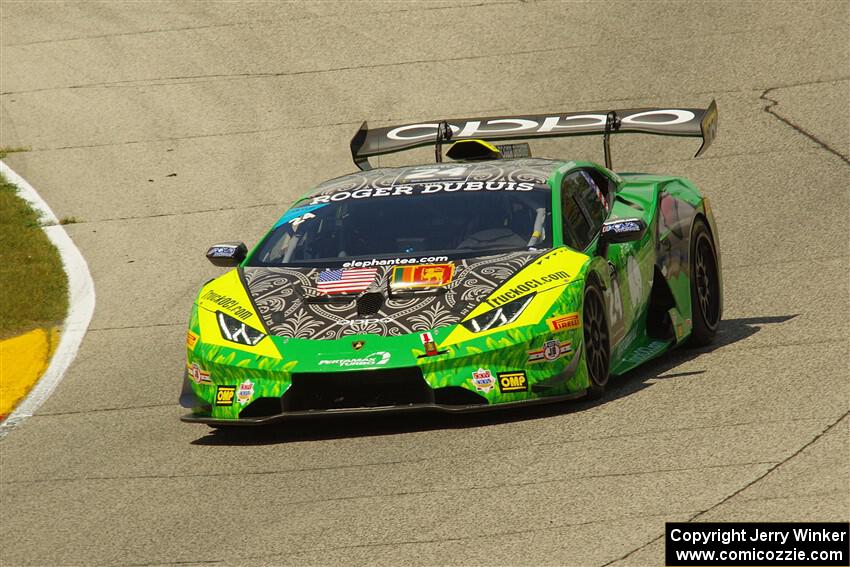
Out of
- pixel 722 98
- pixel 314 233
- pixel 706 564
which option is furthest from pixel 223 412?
pixel 722 98

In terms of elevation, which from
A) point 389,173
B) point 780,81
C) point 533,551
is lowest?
point 533,551

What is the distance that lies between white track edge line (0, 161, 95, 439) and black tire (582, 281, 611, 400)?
3537mm

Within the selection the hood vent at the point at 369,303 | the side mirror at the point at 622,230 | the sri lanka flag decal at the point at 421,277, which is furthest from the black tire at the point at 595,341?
the hood vent at the point at 369,303

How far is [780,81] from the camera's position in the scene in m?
17.3

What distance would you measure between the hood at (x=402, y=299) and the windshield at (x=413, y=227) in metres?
0.31

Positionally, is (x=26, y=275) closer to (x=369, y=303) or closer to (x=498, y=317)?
(x=369, y=303)

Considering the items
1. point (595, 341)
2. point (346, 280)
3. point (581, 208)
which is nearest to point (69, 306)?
point (346, 280)

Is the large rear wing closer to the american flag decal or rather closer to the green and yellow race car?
the green and yellow race car

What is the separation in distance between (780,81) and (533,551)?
40.7ft

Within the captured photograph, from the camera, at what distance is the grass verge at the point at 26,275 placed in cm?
1219

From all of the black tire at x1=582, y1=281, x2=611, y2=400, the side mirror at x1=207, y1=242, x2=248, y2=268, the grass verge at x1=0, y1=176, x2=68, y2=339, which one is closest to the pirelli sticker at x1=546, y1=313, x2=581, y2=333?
the black tire at x1=582, y1=281, x2=611, y2=400

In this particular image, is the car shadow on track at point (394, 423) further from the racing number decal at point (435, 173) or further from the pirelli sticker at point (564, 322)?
the racing number decal at point (435, 173)

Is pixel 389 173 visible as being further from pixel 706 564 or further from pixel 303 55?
pixel 303 55

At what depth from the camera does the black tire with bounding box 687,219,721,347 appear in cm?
987
